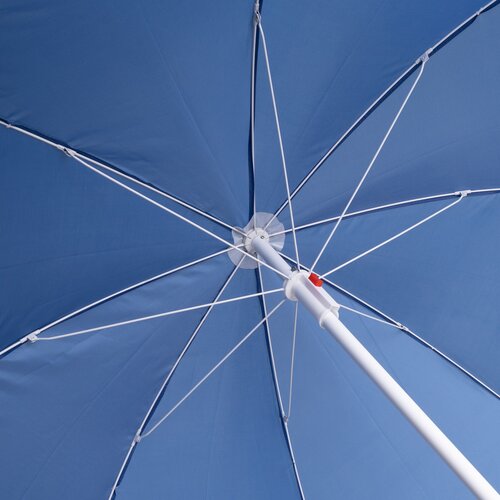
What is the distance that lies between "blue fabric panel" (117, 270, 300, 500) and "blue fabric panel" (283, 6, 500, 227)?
1.61ft

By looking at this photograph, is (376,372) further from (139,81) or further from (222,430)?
(139,81)

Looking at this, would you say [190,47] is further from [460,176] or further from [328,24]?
[460,176]

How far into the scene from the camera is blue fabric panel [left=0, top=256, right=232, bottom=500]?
2.00 meters

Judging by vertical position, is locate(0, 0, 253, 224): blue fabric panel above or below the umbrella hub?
below

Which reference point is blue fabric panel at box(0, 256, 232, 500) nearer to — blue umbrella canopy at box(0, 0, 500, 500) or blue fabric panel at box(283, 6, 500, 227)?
blue umbrella canopy at box(0, 0, 500, 500)

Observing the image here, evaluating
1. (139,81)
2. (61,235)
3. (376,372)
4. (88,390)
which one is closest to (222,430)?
(88,390)

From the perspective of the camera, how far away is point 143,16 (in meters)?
1.69

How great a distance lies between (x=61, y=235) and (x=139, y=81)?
1.73 ft

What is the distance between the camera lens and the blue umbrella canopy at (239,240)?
1.81m

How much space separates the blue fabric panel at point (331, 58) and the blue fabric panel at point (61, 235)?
47cm

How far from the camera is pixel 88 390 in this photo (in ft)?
6.92

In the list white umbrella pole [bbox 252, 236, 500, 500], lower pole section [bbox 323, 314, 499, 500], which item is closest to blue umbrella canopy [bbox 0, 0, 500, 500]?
white umbrella pole [bbox 252, 236, 500, 500]

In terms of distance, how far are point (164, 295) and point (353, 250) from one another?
732 millimetres

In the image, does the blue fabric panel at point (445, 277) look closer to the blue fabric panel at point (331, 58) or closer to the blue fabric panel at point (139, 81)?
the blue fabric panel at point (331, 58)
